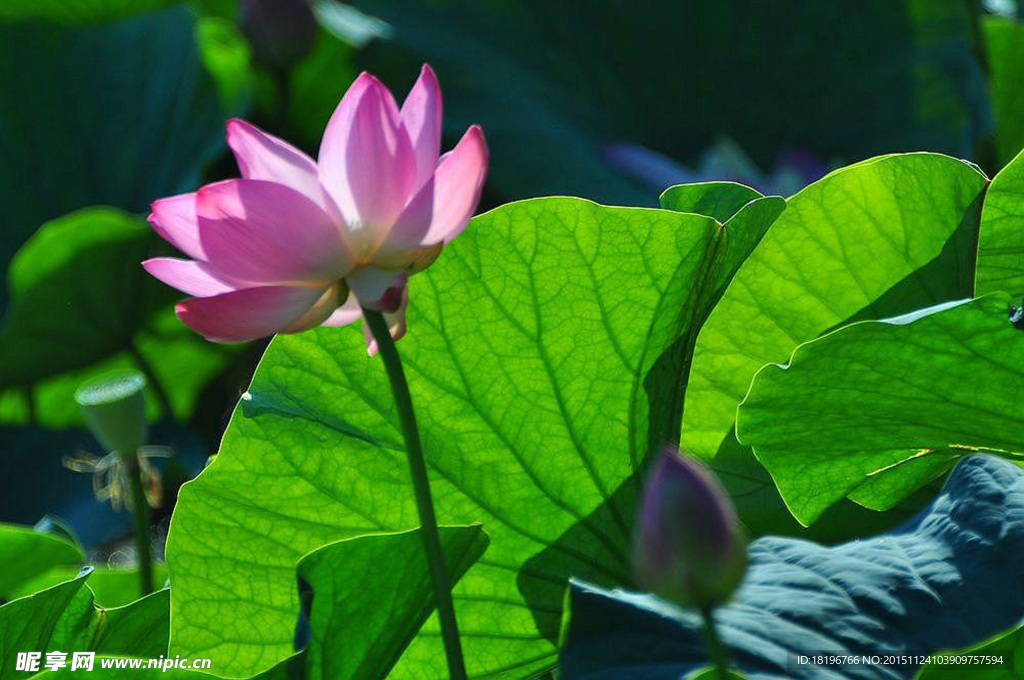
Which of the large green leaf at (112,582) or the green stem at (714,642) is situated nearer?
the green stem at (714,642)

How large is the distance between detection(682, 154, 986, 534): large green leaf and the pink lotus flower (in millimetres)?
247

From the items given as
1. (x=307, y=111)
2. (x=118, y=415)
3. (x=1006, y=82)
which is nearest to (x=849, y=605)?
(x=118, y=415)

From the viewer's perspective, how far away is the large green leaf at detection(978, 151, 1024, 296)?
66 cm

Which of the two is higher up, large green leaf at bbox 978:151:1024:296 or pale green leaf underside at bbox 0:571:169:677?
large green leaf at bbox 978:151:1024:296

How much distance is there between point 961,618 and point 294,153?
35cm

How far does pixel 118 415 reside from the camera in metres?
0.87

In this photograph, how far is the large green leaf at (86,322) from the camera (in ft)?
4.66

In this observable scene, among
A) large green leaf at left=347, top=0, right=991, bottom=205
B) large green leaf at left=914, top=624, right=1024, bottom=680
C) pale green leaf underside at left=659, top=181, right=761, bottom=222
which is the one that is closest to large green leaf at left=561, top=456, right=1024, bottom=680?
large green leaf at left=914, top=624, right=1024, bottom=680

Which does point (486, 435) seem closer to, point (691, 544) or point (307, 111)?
point (691, 544)

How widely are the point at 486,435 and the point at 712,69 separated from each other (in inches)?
55.9

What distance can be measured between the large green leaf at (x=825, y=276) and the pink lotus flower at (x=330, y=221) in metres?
0.25

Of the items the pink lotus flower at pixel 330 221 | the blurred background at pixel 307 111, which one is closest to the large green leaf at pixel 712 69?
the blurred background at pixel 307 111

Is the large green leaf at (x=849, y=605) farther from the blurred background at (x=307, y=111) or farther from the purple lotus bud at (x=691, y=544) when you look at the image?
the blurred background at (x=307, y=111)

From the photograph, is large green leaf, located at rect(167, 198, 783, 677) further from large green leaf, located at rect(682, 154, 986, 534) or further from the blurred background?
the blurred background
